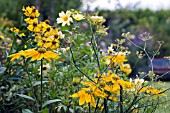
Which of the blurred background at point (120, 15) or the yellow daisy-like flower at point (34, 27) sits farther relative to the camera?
the blurred background at point (120, 15)

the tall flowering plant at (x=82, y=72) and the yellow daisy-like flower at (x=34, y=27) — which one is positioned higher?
the yellow daisy-like flower at (x=34, y=27)

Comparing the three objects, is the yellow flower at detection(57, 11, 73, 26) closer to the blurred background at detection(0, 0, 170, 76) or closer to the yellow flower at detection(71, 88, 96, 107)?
A: the yellow flower at detection(71, 88, 96, 107)

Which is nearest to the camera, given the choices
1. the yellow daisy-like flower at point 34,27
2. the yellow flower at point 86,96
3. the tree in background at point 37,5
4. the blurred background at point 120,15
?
the yellow flower at point 86,96

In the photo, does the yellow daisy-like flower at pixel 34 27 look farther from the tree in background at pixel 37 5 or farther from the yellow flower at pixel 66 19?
the tree in background at pixel 37 5

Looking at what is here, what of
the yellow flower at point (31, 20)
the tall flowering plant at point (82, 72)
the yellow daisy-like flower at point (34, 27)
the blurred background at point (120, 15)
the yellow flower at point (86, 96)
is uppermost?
the blurred background at point (120, 15)

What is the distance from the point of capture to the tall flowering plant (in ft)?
3.16

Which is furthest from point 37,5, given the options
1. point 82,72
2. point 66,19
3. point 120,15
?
point 82,72

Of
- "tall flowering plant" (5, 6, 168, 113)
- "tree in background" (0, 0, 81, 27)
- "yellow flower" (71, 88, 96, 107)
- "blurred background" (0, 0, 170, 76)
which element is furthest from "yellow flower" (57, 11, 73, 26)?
"tree in background" (0, 0, 81, 27)

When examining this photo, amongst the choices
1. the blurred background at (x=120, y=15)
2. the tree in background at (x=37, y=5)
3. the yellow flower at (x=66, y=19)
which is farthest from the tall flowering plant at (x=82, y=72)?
the tree in background at (x=37, y=5)

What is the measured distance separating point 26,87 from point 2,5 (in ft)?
15.1

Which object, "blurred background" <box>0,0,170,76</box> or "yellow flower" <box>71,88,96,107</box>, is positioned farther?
"blurred background" <box>0,0,170,76</box>

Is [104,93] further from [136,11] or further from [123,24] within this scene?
[136,11]

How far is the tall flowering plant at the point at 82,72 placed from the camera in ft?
3.16

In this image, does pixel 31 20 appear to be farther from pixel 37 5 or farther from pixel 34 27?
pixel 37 5
